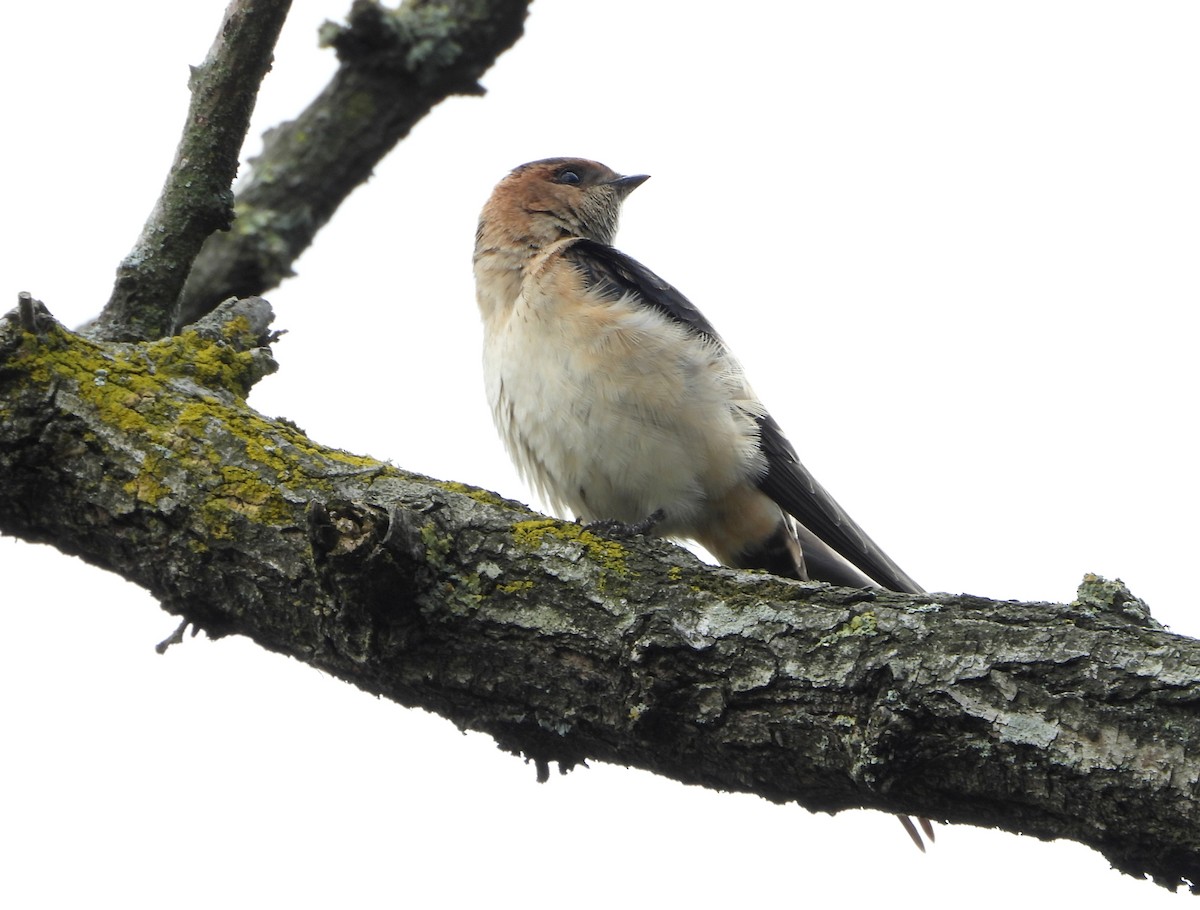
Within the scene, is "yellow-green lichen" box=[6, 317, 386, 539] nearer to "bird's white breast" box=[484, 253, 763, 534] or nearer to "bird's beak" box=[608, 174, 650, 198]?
"bird's white breast" box=[484, 253, 763, 534]

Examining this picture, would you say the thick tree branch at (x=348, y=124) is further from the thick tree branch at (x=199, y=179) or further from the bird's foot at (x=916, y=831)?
the bird's foot at (x=916, y=831)

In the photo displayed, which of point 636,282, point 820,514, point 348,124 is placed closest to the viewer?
point 820,514

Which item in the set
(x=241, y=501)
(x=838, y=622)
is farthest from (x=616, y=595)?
(x=241, y=501)

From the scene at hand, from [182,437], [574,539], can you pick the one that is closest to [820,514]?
[574,539]

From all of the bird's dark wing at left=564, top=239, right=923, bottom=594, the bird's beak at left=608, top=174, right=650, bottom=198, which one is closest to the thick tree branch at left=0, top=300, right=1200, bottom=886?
the bird's dark wing at left=564, top=239, right=923, bottom=594

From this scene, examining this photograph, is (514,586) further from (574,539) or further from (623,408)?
(623,408)

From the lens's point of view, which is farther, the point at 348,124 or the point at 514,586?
the point at 348,124

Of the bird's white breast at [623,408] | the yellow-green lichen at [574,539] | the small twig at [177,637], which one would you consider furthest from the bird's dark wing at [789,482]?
the small twig at [177,637]

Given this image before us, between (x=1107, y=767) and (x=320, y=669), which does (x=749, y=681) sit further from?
(x=320, y=669)
